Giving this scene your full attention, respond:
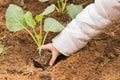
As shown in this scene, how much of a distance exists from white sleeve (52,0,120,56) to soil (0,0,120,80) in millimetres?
58

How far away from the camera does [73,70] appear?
4.78 feet

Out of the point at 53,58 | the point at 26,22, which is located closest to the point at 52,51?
the point at 53,58

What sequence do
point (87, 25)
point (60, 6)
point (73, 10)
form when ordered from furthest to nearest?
1. point (60, 6)
2. point (73, 10)
3. point (87, 25)

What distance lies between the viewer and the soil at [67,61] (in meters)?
1.43

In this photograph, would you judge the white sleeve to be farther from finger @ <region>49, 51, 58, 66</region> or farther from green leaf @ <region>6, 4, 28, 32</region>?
green leaf @ <region>6, 4, 28, 32</region>

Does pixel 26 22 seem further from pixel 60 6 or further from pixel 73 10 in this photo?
pixel 60 6

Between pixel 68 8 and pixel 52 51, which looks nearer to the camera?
pixel 52 51

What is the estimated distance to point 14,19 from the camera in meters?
1.54

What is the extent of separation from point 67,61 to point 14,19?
30 centimetres

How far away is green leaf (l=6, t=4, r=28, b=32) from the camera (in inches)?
60.4

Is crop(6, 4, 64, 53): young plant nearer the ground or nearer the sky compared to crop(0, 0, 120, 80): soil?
nearer the sky

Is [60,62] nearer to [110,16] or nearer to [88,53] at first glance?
[88,53]

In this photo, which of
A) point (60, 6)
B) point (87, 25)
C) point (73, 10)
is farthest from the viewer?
point (60, 6)

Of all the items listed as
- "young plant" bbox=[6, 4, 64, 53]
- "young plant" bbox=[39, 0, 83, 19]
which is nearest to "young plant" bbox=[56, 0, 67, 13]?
"young plant" bbox=[39, 0, 83, 19]
